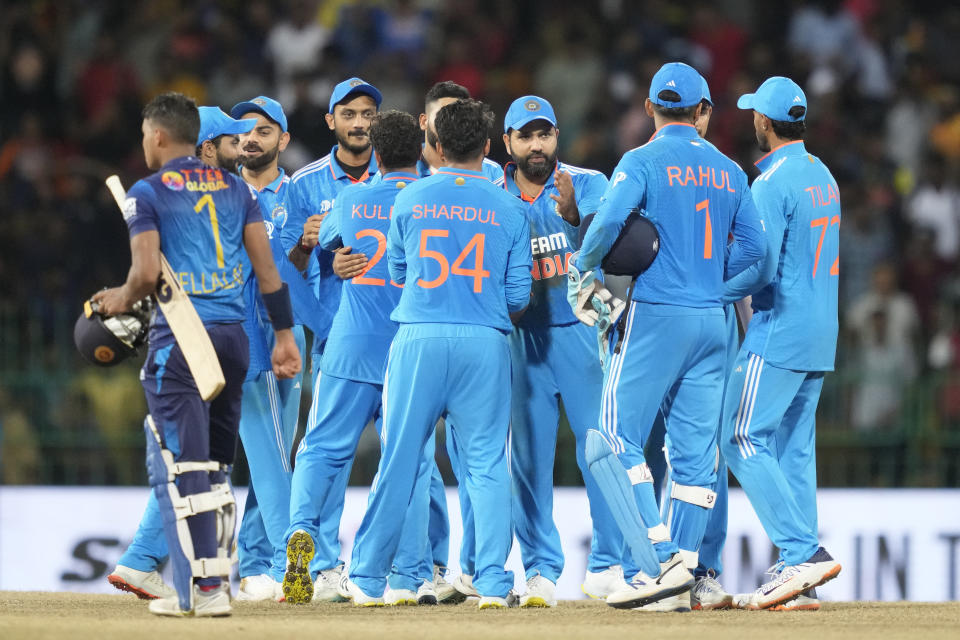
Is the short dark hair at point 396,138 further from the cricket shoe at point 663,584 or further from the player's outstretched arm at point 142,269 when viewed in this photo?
the cricket shoe at point 663,584

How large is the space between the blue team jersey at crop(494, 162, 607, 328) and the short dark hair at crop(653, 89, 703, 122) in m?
0.70

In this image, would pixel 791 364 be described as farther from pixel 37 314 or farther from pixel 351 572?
pixel 37 314

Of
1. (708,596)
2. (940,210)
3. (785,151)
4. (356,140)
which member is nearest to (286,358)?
(356,140)

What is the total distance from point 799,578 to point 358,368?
266cm

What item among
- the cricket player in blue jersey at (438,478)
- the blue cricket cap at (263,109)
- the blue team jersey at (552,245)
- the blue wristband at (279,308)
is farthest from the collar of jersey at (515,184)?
the blue wristband at (279,308)

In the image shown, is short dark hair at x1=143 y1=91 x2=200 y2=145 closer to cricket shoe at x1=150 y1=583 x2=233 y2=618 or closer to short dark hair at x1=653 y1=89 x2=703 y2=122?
cricket shoe at x1=150 y1=583 x2=233 y2=618

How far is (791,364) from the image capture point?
25.8 ft

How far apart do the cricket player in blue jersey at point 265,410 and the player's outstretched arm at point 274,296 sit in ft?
4.72

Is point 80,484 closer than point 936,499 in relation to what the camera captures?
No

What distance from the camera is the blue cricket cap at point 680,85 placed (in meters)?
7.54

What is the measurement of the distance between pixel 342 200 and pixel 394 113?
0.58 metres

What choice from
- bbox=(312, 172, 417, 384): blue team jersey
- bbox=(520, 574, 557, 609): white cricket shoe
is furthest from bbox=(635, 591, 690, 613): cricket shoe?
bbox=(312, 172, 417, 384): blue team jersey

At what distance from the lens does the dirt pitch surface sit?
613 cm

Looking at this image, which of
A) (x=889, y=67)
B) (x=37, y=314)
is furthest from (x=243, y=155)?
(x=889, y=67)
